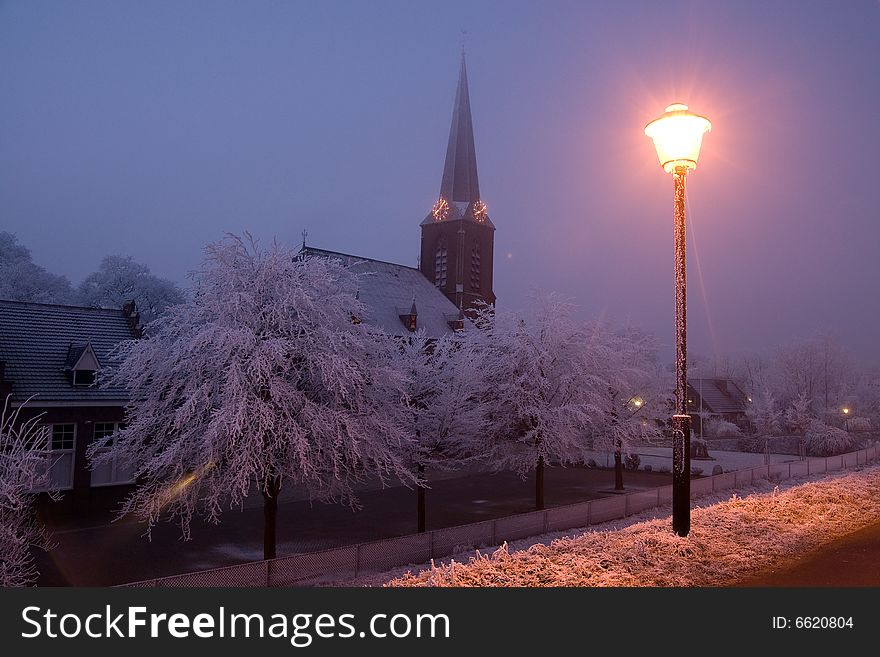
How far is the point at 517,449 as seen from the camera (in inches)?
1057

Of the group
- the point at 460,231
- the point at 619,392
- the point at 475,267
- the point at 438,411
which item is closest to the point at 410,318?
the point at 460,231

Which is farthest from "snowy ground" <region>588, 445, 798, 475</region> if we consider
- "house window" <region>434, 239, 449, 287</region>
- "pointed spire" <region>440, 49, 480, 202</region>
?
"pointed spire" <region>440, 49, 480, 202</region>

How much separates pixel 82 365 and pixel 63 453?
3.58 m

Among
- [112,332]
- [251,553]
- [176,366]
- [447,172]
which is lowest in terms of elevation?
[251,553]

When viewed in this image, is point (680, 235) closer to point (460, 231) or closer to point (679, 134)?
point (679, 134)

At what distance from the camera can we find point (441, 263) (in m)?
73.2

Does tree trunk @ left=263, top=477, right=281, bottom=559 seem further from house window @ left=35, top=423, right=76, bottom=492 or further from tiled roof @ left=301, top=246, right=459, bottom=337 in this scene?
tiled roof @ left=301, top=246, right=459, bottom=337

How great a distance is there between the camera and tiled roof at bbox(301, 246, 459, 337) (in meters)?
55.5

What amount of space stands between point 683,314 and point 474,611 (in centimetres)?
665

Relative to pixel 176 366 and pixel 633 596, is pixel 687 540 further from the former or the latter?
pixel 176 366

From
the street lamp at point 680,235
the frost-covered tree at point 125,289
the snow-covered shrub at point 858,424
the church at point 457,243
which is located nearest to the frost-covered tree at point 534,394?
the street lamp at point 680,235

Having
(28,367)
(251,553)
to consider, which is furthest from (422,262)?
(251,553)

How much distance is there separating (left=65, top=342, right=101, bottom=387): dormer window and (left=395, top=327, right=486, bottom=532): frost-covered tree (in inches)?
515

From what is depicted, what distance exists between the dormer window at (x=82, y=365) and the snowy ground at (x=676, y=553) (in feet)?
57.8
